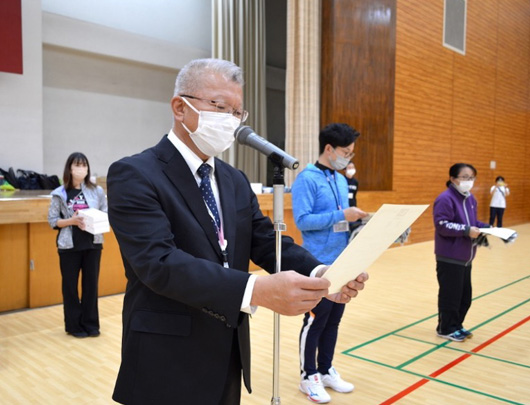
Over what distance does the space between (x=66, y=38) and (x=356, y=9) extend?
585 centimetres

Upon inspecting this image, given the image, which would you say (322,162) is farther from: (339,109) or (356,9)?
(356,9)

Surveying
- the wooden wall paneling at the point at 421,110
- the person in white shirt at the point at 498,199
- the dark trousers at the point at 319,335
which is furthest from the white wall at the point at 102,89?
the person in white shirt at the point at 498,199

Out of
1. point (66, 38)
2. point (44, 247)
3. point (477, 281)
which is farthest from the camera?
point (66, 38)

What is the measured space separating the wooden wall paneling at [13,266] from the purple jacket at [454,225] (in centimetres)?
418

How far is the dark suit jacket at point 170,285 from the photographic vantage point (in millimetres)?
1260

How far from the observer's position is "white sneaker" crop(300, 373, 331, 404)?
320 centimetres

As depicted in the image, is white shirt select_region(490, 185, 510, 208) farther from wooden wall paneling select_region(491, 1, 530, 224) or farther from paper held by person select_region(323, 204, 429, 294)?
paper held by person select_region(323, 204, 429, 294)

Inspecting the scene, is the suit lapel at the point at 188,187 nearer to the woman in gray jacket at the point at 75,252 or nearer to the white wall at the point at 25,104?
the woman in gray jacket at the point at 75,252

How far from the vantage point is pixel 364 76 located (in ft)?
34.3

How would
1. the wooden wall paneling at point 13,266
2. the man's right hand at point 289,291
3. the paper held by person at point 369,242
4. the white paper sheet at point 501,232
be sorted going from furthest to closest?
the wooden wall paneling at point 13,266
the white paper sheet at point 501,232
the paper held by person at point 369,242
the man's right hand at point 289,291

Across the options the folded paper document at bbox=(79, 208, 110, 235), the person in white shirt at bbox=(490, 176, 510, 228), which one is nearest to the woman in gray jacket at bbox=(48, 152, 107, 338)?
the folded paper document at bbox=(79, 208, 110, 235)

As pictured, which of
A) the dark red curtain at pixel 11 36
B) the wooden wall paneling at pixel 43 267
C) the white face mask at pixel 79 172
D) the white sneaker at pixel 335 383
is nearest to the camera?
the white sneaker at pixel 335 383

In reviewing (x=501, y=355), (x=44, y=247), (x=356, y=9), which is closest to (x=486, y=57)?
(x=356, y=9)

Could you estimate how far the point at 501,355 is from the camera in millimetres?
4105
